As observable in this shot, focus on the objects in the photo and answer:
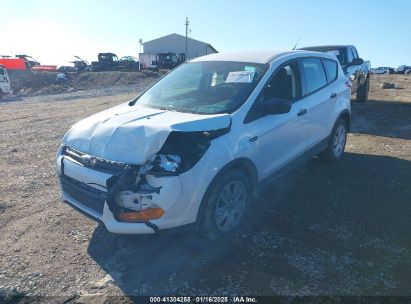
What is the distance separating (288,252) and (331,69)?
350 cm

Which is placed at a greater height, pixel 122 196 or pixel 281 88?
pixel 281 88

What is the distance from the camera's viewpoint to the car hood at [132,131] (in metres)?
3.41

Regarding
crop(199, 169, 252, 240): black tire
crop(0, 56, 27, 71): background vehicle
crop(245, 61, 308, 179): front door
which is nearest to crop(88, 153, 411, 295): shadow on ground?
crop(199, 169, 252, 240): black tire

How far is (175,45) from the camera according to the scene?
221 ft

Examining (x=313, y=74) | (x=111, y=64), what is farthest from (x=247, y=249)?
(x=111, y=64)

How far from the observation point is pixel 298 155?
200 inches

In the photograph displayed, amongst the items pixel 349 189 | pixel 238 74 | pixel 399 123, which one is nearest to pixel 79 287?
pixel 238 74

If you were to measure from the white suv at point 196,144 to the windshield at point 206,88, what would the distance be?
1 centimetres

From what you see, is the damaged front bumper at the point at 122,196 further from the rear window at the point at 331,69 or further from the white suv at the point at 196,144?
the rear window at the point at 331,69

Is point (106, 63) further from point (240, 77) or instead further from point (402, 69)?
point (240, 77)

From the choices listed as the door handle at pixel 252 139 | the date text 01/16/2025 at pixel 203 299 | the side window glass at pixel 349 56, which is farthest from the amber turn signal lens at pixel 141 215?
the side window glass at pixel 349 56

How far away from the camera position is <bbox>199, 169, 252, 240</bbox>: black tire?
11.9 feet

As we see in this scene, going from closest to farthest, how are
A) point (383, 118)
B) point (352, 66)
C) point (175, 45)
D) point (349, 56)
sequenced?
point (383, 118)
point (352, 66)
point (349, 56)
point (175, 45)

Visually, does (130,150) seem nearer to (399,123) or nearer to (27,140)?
(27,140)
